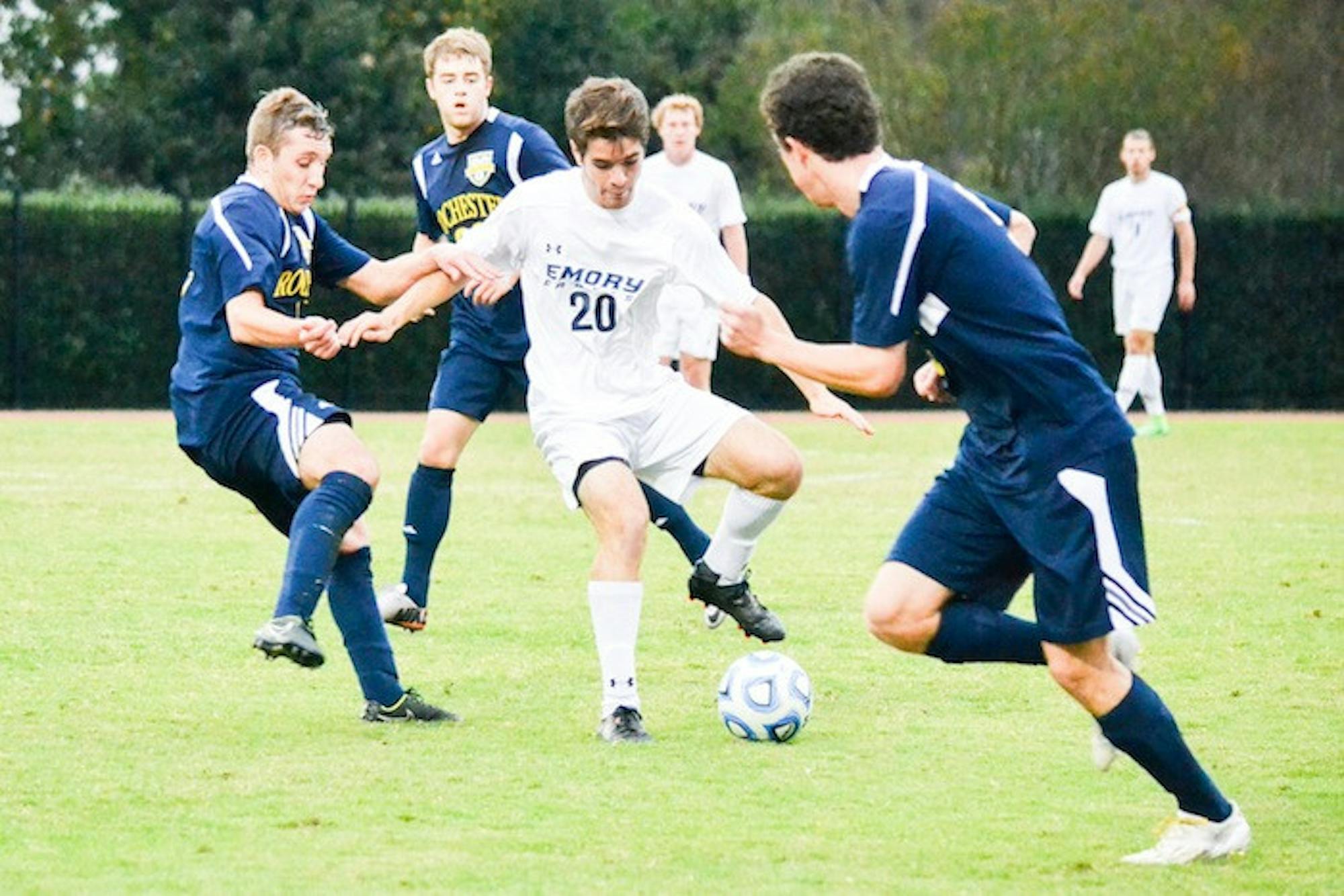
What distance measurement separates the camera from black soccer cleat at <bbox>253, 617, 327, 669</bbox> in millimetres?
6359

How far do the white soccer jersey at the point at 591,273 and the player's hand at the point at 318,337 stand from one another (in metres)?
0.74

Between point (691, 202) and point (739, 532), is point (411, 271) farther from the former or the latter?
point (691, 202)

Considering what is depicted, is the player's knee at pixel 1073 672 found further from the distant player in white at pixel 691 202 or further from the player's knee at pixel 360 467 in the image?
the distant player in white at pixel 691 202

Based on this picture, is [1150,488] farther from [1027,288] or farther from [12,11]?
[12,11]

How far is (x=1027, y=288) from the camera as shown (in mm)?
5484

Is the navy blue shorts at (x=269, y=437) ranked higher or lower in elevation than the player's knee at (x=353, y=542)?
higher

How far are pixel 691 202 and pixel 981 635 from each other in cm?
812

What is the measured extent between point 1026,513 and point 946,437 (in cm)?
1496

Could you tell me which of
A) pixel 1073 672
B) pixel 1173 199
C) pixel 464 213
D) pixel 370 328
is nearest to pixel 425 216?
pixel 464 213

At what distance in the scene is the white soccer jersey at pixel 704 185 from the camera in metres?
13.5

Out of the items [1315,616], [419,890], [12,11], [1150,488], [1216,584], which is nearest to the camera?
[419,890]

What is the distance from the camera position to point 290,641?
6355 mm

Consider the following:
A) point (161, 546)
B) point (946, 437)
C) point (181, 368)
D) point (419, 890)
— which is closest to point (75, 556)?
point (161, 546)

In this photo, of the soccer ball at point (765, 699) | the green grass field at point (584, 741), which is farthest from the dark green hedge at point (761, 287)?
the soccer ball at point (765, 699)
